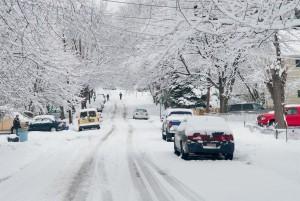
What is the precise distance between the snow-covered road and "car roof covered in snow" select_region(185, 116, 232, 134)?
104 cm

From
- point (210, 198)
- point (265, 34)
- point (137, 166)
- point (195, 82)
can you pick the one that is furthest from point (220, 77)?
point (210, 198)

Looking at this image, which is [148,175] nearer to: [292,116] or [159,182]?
[159,182]

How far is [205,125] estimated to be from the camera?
67.3 ft

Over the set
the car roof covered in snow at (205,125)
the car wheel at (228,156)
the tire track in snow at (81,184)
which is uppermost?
the car roof covered in snow at (205,125)

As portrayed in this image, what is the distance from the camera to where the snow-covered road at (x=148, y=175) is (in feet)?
39.0

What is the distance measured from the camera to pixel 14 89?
2434 centimetres

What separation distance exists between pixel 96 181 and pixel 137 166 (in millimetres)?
4018

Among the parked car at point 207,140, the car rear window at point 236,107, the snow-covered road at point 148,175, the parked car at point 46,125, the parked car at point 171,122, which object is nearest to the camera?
the snow-covered road at point 148,175

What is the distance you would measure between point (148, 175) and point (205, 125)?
5279mm

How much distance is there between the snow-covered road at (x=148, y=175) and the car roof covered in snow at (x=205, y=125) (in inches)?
41.0

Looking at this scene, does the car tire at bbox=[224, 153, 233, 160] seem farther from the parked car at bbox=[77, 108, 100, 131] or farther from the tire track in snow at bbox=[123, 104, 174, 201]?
the parked car at bbox=[77, 108, 100, 131]

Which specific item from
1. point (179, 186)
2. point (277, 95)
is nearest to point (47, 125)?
point (277, 95)

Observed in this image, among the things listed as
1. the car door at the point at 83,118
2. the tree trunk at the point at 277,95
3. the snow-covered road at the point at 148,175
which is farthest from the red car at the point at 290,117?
the snow-covered road at the point at 148,175

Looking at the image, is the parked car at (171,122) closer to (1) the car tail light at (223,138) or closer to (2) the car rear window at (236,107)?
(1) the car tail light at (223,138)
